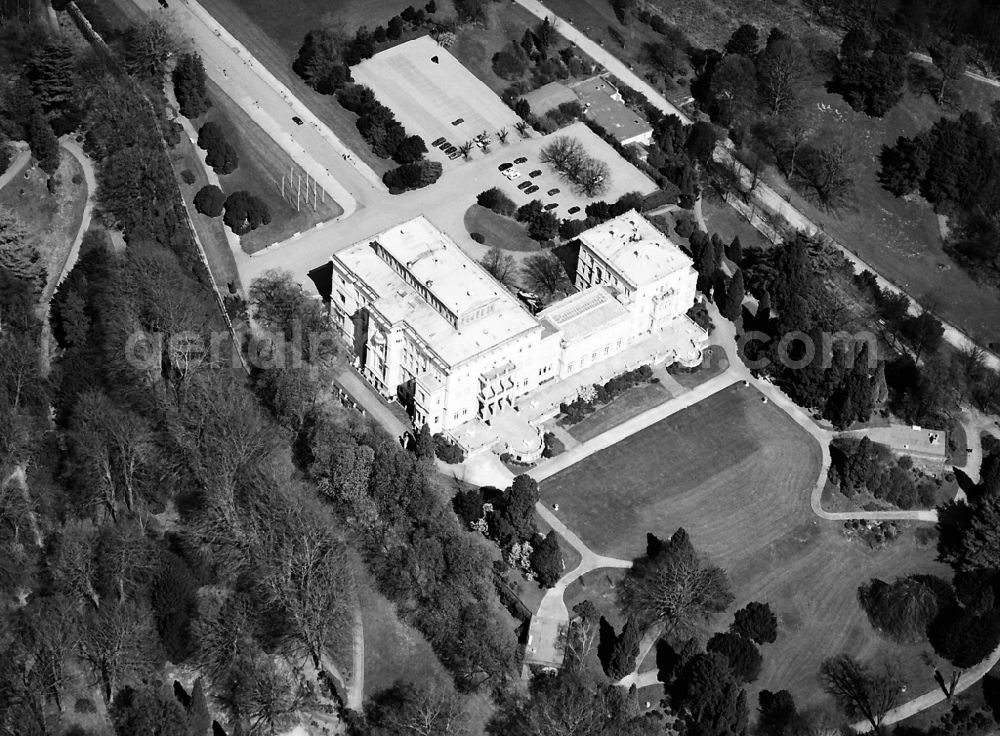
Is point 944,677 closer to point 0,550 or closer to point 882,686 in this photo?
point 882,686

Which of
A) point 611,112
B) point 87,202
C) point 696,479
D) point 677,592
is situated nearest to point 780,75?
point 611,112

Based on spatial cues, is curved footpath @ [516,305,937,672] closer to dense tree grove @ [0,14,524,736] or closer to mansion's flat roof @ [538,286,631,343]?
dense tree grove @ [0,14,524,736]

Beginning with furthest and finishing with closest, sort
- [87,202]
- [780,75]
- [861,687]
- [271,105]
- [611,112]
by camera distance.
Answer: [780,75] < [611,112] < [271,105] < [87,202] < [861,687]

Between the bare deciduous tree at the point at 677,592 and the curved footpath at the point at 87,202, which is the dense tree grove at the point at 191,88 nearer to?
the curved footpath at the point at 87,202

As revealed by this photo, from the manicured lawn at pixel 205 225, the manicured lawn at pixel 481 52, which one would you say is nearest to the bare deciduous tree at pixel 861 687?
the manicured lawn at pixel 205 225

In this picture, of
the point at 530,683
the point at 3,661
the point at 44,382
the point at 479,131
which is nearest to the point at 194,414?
the point at 44,382

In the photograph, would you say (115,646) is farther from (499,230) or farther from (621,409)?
(499,230)
